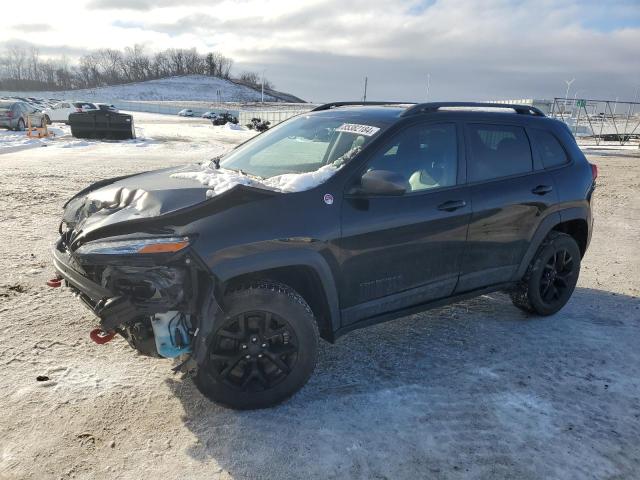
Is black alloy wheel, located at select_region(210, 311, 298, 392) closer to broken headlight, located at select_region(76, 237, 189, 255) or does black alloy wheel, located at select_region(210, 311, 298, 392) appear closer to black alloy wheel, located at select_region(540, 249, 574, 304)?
broken headlight, located at select_region(76, 237, 189, 255)

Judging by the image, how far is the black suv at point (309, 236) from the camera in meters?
2.77

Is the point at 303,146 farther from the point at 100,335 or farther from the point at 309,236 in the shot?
the point at 100,335

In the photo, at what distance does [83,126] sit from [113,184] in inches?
788

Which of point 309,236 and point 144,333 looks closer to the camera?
point 144,333

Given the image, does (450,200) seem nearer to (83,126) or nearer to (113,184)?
(113,184)

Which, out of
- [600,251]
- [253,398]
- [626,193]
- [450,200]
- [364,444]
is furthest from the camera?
[626,193]

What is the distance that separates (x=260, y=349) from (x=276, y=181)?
1099mm

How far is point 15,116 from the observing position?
75.5 feet

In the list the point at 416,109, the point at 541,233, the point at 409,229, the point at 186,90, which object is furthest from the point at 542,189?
the point at 186,90

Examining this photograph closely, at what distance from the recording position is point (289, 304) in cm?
297

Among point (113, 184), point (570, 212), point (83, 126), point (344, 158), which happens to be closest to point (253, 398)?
point (344, 158)

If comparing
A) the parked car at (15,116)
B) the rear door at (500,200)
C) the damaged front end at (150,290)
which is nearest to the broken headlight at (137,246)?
the damaged front end at (150,290)

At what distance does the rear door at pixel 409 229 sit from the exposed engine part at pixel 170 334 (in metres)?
1.00

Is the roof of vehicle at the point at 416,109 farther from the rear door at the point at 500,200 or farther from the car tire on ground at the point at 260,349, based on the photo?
the car tire on ground at the point at 260,349
